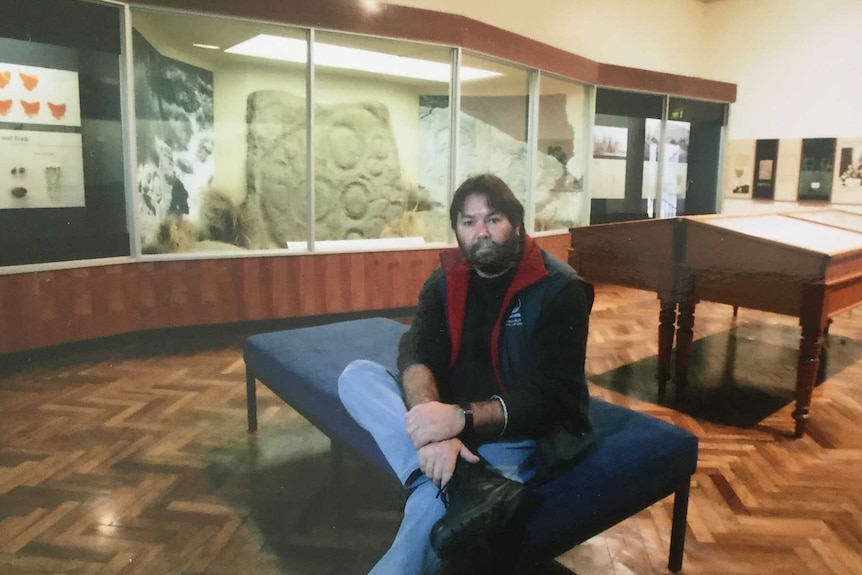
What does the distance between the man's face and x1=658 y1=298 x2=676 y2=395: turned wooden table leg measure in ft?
6.51

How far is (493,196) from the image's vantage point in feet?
5.02

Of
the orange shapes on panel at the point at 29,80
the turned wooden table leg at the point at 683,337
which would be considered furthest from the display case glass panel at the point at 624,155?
the orange shapes on panel at the point at 29,80

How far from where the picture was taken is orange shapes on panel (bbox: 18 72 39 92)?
382cm

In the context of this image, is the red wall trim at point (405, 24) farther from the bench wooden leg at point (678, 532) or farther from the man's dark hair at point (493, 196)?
the bench wooden leg at point (678, 532)

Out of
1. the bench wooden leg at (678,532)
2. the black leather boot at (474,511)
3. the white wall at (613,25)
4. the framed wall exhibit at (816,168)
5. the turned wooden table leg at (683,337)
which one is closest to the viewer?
the black leather boot at (474,511)

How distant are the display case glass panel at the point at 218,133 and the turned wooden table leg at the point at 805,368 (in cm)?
334

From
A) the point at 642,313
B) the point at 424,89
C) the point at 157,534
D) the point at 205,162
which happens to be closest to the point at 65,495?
the point at 157,534

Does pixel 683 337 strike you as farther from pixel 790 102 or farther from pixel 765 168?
pixel 790 102

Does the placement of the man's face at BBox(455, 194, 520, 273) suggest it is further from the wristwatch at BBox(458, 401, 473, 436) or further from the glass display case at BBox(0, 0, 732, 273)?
the glass display case at BBox(0, 0, 732, 273)

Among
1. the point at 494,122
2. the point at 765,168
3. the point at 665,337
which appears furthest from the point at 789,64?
the point at 665,337

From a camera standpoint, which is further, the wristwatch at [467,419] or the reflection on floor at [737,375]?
the reflection on floor at [737,375]

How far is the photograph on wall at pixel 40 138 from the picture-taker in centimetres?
382

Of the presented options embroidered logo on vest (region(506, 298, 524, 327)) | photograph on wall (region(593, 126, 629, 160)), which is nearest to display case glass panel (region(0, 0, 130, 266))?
embroidered logo on vest (region(506, 298, 524, 327))

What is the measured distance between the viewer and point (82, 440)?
2.85 metres
